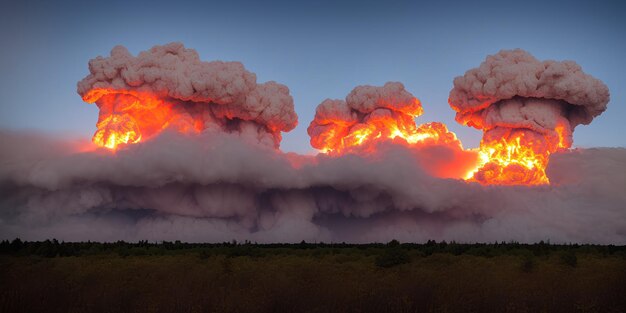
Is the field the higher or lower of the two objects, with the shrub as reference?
lower

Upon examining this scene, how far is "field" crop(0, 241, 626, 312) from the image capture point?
36.4 meters

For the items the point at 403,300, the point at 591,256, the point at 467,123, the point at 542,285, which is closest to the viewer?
the point at 403,300

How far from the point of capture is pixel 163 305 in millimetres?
37531

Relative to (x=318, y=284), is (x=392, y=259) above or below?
above

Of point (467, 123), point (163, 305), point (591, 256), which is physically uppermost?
point (467, 123)

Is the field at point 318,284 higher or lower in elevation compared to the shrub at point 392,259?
lower

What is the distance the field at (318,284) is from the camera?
36.4m

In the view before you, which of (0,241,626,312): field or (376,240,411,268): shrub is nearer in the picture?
(0,241,626,312): field

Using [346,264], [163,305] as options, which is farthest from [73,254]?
[346,264]

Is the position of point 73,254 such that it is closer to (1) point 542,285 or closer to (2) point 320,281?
(2) point 320,281

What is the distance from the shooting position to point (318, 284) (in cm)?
3916

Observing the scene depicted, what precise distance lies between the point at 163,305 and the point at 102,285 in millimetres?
6018

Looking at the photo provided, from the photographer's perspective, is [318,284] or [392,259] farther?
[392,259]

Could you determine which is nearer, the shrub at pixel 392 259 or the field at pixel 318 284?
the field at pixel 318 284
